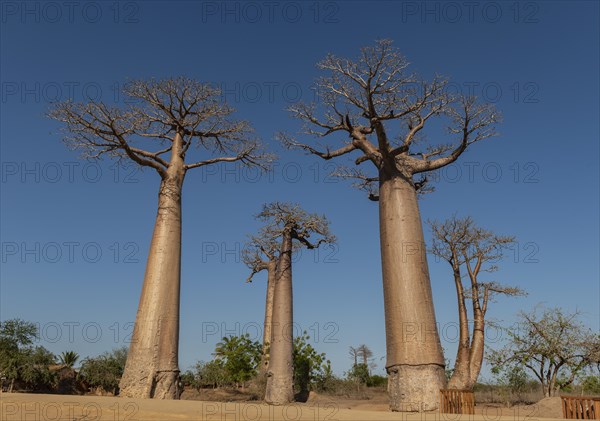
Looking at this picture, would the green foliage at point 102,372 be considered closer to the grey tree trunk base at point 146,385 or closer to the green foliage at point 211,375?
the green foliage at point 211,375

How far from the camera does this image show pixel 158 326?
31.2 feet

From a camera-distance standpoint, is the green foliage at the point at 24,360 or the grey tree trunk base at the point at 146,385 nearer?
the grey tree trunk base at the point at 146,385

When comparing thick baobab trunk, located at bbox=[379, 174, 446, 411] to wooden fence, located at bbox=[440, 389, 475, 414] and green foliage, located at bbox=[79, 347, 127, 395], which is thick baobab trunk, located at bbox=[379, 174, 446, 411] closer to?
wooden fence, located at bbox=[440, 389, 475, 414]

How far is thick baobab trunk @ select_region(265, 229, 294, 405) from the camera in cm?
1559

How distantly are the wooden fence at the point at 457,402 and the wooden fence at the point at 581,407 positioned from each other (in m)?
1.40

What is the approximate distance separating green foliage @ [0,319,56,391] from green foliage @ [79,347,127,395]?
2.15 meters

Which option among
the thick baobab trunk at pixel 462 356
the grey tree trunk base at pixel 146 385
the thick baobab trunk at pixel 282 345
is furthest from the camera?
the thick baobab trunk at pixel 282 345

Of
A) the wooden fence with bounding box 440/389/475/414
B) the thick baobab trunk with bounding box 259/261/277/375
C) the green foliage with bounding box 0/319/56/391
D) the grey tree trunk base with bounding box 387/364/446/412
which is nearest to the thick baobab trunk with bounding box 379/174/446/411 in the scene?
the grey tree trunk base with bounding box 387/364/446/412

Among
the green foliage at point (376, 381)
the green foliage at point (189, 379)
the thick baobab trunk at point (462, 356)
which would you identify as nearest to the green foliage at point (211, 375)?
the green foliage at point (189, 379)

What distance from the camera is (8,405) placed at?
20.6ft

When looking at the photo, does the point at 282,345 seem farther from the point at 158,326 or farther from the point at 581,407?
the point at 581,407

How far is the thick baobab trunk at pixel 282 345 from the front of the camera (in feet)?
51.2

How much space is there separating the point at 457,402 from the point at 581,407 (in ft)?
5.60

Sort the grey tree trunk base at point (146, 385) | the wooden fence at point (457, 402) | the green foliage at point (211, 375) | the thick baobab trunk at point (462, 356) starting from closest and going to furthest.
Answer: the wooden fence at point (457, 402) < the grey tree trunk base at point (146, 385) < the thick baobab trunk at point (462, 356) < the green foliage at point (211, 375)
